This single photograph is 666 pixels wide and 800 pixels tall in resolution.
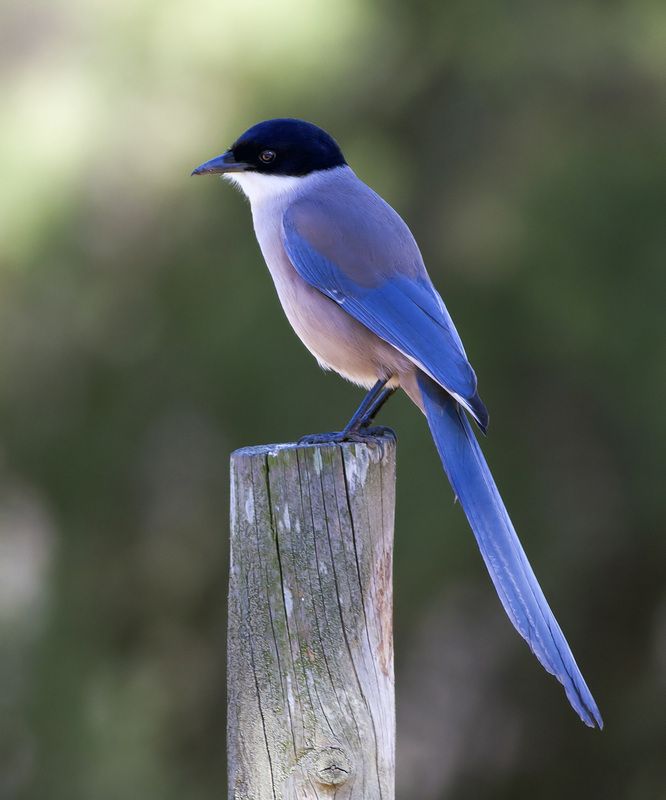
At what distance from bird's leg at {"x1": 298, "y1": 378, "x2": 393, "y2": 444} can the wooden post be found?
40cm

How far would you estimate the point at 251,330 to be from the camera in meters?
5.95

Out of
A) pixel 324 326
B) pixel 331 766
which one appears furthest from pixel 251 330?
pixel 331 766

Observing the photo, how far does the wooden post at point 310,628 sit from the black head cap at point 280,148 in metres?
1.79

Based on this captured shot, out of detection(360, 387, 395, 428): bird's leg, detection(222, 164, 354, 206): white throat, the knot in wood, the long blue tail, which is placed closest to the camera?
the knot in wood

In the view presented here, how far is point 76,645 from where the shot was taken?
239 inches

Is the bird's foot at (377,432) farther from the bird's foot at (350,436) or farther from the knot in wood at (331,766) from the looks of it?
the knot in wood at (331,766)

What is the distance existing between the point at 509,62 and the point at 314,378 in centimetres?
187

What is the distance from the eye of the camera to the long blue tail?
2930mm

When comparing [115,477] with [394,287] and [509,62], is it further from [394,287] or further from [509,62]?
[509,62]

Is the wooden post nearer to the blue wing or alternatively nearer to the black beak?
the blue wing

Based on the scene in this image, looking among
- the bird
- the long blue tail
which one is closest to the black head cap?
the bird

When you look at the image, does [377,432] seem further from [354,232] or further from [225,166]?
[225,166]

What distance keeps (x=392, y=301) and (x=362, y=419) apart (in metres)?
0.40

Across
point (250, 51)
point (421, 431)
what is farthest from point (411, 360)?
point (250, 51)
